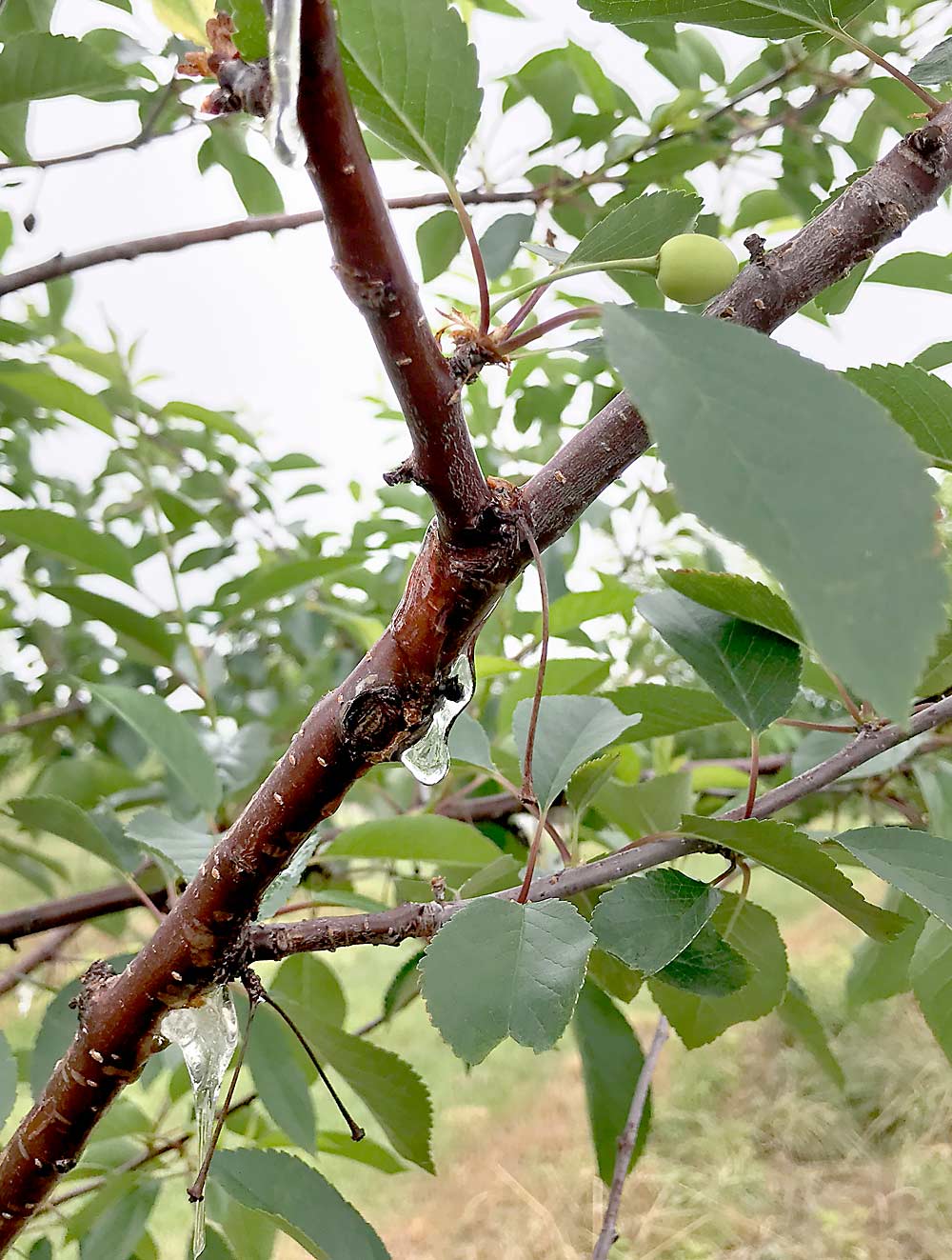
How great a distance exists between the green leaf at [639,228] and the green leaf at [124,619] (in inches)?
14.4

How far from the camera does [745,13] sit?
210 mm

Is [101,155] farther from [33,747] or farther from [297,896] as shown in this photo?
[33,747]

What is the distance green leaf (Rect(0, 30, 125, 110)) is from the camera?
374 millimetres

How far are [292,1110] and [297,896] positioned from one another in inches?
9.0

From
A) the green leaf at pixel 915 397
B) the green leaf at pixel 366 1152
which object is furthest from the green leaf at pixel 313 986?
the green leaf at pixel 915 397

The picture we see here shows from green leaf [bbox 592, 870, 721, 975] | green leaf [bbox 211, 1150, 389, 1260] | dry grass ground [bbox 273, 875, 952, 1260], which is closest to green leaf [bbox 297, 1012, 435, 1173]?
green leaf [bbox 211, 1150, 389, 1260]

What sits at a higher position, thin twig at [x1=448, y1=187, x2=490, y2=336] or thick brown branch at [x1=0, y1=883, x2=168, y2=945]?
thin twig at [x1=448, y1=187, x2=490, y2=336]

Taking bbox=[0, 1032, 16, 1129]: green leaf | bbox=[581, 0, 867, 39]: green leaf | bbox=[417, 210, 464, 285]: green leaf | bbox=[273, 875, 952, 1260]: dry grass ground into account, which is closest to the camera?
bbox=[581, 0, 867, 39]: green leaf

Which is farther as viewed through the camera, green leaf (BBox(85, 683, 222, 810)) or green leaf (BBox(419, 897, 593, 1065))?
green leaf (BBox(85, 683, 222, 810))

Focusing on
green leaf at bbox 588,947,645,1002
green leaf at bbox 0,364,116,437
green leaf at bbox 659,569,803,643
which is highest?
green leaf at bbox 0,364,116,437

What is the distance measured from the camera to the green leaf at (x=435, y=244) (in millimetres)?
514

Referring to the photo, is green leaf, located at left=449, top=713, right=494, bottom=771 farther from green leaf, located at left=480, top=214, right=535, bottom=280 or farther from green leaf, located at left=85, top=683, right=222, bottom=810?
green leaf, located at left=480, top=214, right=535, bottom=280

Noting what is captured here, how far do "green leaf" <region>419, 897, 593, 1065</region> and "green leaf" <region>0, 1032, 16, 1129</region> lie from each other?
0.19 meters

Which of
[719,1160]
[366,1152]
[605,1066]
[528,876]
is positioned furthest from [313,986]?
[719,1160]
